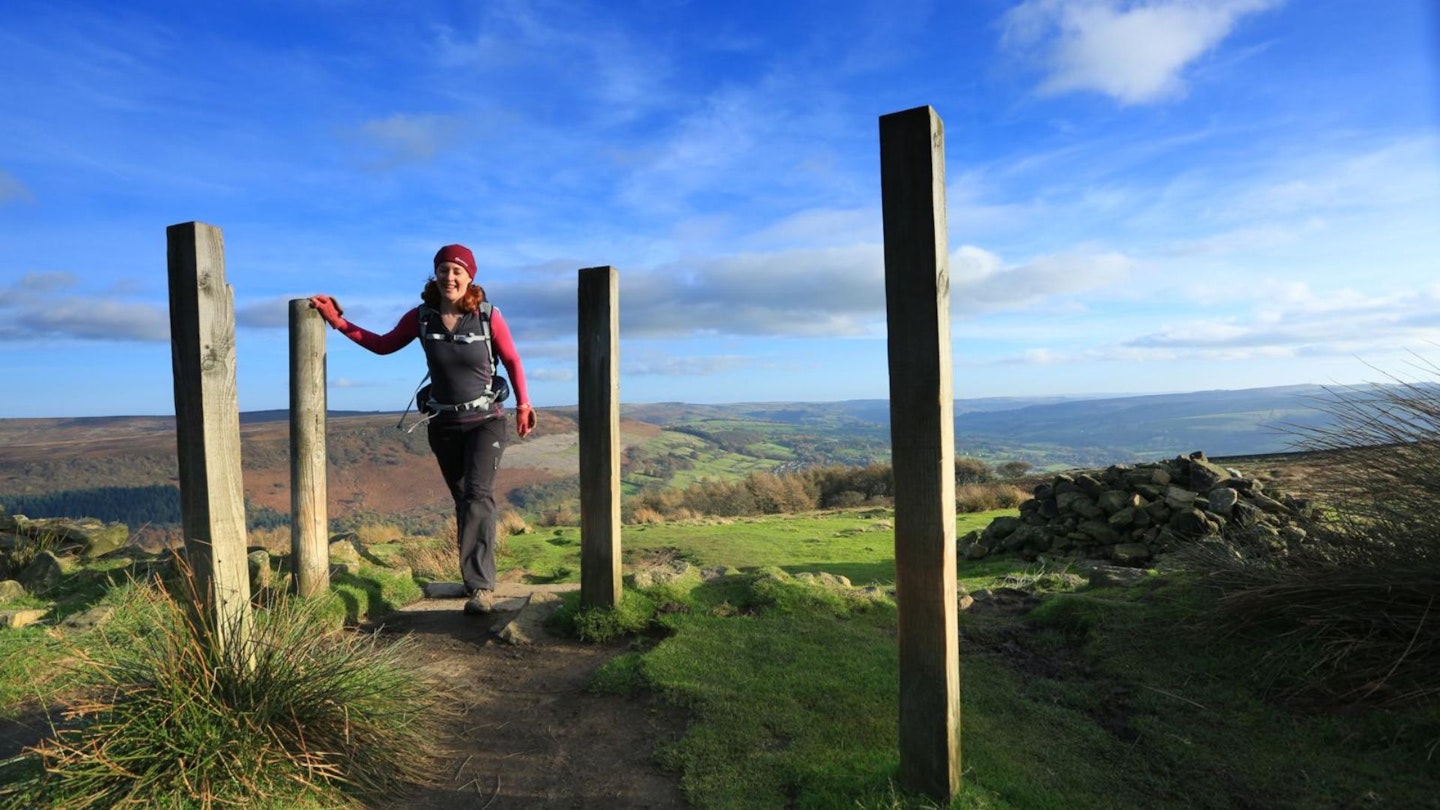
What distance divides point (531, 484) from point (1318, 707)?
3645 centimetres

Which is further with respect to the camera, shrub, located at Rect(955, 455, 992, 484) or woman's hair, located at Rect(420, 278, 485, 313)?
shrub, located at Rect(955, 455, 992, 484)

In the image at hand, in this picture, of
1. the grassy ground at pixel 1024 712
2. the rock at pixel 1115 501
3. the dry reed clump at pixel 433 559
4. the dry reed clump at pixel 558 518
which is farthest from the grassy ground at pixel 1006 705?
the dry reed clump at pixel 558 518

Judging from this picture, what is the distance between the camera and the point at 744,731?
426 cm

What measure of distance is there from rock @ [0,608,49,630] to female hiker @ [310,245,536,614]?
151 inches

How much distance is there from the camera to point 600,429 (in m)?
6.16

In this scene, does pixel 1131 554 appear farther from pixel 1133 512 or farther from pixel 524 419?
pixel 524 419

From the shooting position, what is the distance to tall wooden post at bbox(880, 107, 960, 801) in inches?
126

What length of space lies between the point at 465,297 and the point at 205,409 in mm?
2523

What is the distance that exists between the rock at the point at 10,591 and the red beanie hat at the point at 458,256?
6230 millimetres

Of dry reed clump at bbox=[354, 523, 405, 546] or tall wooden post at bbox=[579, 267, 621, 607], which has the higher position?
tall wooden post at bbox=[579, 267, 621, 607]

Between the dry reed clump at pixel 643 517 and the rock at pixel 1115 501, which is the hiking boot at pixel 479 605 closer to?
the rock at pixel 1115 501

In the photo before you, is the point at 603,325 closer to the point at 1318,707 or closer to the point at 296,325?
the point at 296,325

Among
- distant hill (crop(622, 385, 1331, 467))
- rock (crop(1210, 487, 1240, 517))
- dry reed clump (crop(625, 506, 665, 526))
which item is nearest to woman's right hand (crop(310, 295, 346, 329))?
rock (crop(1210, 487, 1240, 517))

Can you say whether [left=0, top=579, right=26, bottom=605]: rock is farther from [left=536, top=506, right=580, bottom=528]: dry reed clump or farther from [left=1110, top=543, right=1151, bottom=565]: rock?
[left=1110, top=543, right=1151, bottom=565]: rock
